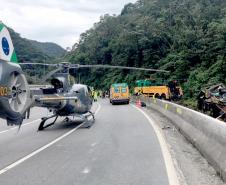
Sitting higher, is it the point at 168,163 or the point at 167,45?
the point at 167,45

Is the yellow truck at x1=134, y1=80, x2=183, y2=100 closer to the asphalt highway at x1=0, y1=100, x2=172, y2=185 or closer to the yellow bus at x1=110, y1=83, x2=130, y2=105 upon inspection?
the yellow bus at x1=110, y1=83, x2=130, y2=105

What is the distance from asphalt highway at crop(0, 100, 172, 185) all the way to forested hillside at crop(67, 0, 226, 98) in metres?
27.7

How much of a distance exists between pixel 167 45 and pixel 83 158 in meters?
61.1

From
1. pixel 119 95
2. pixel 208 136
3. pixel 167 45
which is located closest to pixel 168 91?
pixel 119 95

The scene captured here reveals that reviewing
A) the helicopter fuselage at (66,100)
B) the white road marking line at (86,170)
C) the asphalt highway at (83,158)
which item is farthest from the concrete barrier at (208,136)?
the helicopter fuselage at (66,100)

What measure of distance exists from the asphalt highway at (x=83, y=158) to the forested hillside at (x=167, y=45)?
27673 mm

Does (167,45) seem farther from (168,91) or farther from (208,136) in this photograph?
(208,136)

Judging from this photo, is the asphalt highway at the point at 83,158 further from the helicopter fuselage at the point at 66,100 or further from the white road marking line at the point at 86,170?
the helicopter fuselage at the point at 66,100

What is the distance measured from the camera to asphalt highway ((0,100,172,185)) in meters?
7.97

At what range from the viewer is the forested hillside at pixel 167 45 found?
156 ft

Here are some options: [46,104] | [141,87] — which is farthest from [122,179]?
[141,87]

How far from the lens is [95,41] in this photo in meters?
105

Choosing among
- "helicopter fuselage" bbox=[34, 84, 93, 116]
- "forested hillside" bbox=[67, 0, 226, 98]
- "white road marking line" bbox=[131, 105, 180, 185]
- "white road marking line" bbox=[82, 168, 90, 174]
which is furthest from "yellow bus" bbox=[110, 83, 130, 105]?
"white road marking line" bbox=[82, 168, 90, 174]

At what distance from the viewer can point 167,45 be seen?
6969 cm
